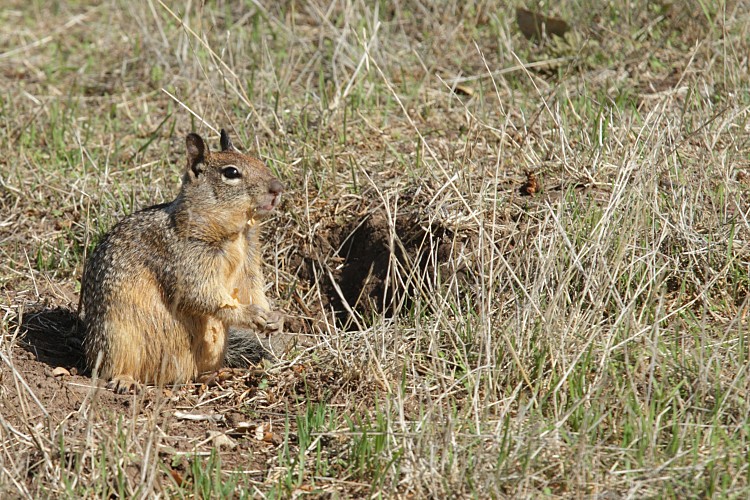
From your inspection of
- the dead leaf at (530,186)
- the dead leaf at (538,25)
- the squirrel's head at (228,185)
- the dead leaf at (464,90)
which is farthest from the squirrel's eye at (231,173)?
the dead leaf at (538,25)

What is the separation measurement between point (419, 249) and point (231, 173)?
42.2 inches

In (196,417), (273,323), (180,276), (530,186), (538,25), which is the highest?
(538,25)

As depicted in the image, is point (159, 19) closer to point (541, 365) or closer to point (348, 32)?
point (348, 32)

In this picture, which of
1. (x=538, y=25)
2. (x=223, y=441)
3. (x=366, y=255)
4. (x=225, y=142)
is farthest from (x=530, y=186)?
(x=223, y=441)

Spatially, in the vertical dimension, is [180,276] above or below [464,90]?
below

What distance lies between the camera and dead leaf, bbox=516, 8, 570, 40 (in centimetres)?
670

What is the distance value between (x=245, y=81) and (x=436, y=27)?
1.62m

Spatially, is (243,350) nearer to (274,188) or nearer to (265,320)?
(265,320)

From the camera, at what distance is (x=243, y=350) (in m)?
4.86

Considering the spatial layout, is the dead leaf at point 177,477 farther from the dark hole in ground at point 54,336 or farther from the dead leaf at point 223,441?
the dark hole in ground at point 54,336

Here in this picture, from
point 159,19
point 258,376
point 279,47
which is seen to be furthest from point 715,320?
point 159,19

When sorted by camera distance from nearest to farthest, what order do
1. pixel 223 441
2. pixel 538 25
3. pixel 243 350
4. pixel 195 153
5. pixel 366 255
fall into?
pixel 223 441 → pixel 195 153 → pixel 243 350 → pixel 366 255 → pixel 538 25

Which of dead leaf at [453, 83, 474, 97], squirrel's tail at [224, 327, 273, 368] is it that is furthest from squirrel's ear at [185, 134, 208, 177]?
dead leaf at [453, 83, 474, 97]

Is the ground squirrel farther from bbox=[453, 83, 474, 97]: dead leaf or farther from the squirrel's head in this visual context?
bbox=[453, 83, 474, 97]: dead leaf
